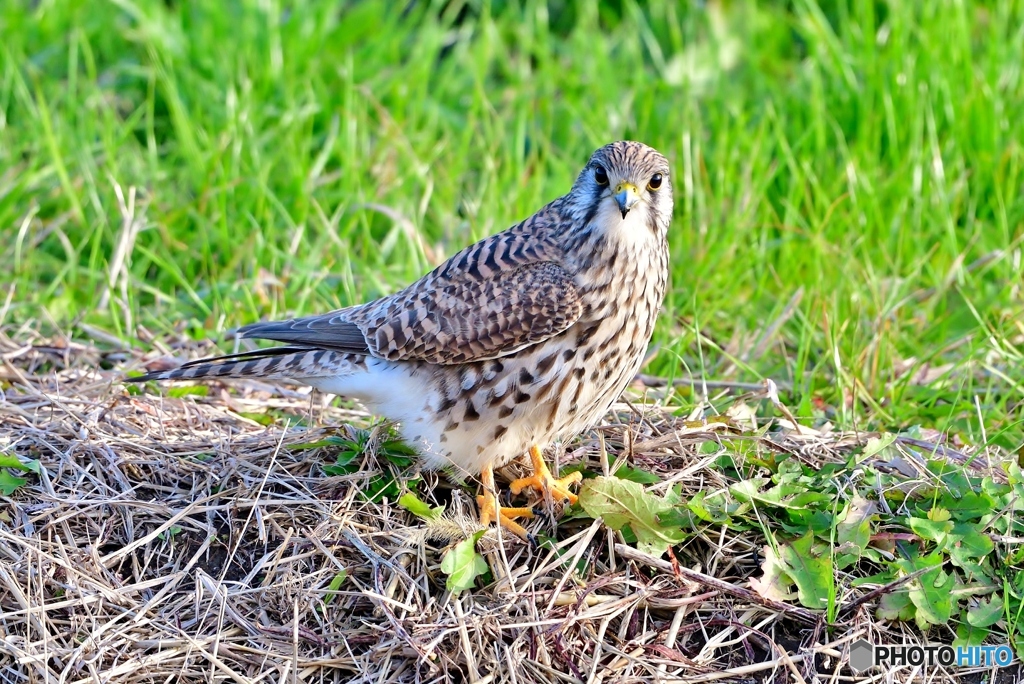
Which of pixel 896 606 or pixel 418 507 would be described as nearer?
pixel 896 606

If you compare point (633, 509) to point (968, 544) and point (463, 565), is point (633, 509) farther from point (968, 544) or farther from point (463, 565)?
point (968, 544)

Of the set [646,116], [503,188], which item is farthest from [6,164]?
[646,116]

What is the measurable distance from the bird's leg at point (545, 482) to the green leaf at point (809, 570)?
61 centimetres

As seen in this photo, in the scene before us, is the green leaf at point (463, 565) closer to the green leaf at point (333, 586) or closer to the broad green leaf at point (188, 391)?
the green leaf at point (333, 586)

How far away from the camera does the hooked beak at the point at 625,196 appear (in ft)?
11.0

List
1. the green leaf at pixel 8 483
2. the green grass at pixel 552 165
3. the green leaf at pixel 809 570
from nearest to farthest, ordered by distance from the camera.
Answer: the green leaf at pixel 809 570 < the green leaf at pixel 8 483 < the green grass at pixel 552 165

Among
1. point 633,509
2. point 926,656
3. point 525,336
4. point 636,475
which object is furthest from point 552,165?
point 926,656

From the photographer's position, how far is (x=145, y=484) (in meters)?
3.46

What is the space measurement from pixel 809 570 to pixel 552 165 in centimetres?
274

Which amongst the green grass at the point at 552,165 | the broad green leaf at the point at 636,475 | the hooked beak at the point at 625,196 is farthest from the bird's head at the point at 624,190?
the broad green leaf at the point at 636,475

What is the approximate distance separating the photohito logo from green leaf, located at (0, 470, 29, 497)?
2292mm

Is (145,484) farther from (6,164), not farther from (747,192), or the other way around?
(747,192)

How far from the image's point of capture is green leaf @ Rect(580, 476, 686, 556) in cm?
325

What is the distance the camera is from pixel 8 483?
10.9 ft
